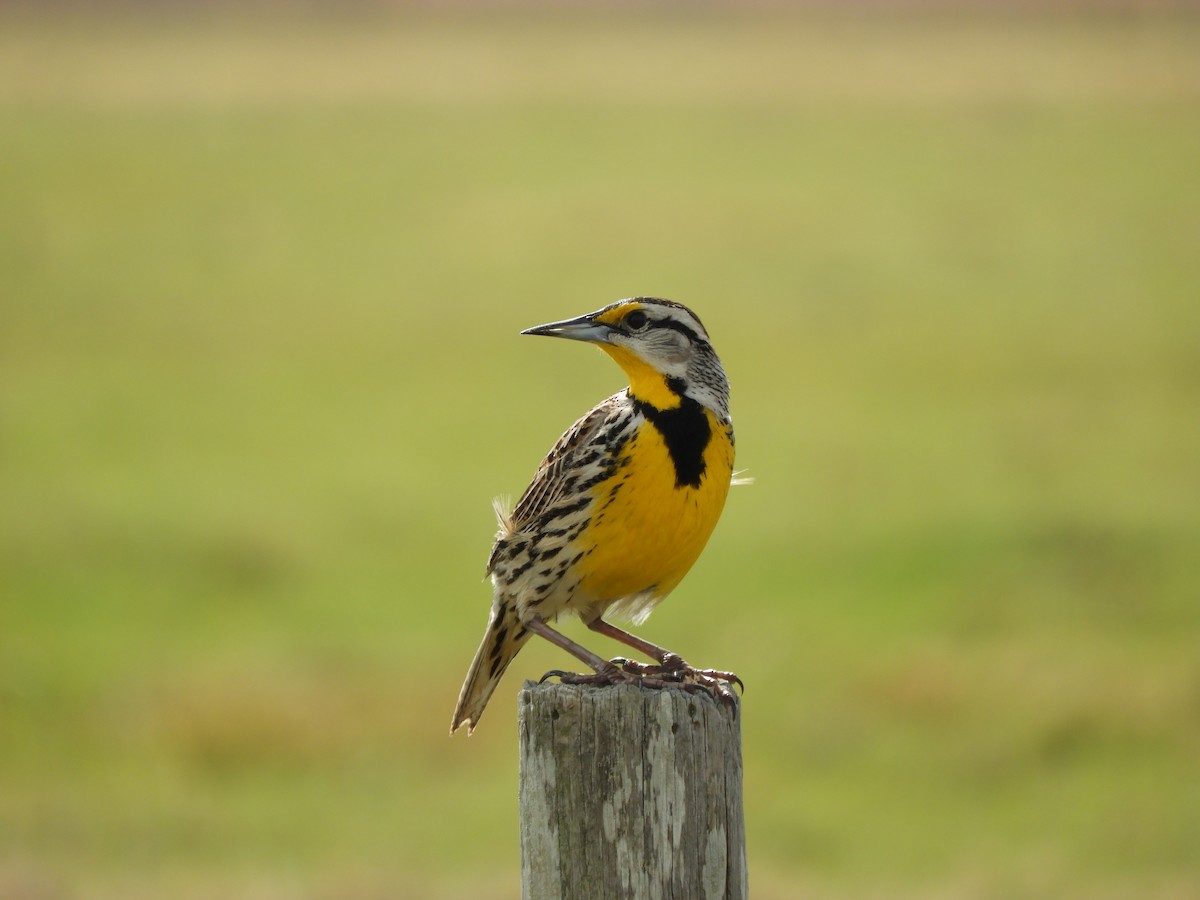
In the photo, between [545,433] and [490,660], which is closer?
[490,660]

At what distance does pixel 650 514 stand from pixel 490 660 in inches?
20.8

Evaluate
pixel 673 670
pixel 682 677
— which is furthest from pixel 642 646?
pixel 682 677

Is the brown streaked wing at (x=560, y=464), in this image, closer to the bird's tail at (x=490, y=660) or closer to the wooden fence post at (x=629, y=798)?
the bird's tail at (x=490, y=660)

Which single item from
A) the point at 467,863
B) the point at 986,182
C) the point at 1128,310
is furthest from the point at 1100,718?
the point at 986,182

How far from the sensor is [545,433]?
15406 mm

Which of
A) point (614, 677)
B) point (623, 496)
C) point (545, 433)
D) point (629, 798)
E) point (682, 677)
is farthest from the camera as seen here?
point (545, 433)

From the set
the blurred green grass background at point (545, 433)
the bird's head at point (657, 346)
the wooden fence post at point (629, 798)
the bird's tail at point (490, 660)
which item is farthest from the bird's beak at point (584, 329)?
the blurred green grass background at point (545, 433)

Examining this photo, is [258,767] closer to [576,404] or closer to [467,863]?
[467,863]

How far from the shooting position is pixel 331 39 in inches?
1189

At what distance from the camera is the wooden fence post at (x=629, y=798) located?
3061 mm

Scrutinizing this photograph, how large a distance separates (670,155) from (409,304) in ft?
21.7

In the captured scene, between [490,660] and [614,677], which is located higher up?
[490,660]

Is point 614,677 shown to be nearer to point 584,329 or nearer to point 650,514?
point 650,514

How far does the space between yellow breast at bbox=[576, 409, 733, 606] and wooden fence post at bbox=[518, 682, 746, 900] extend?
0.80 metres
